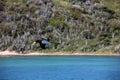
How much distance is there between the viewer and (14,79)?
122438 millimetres

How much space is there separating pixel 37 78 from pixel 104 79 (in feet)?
77.3

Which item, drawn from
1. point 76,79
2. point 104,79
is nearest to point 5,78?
point 76,79

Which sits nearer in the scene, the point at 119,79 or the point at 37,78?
the point at 119,79

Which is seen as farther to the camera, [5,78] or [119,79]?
[5,78]

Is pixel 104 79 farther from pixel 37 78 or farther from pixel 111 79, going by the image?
pixel 37 78

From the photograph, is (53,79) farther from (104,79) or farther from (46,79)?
(104,79)

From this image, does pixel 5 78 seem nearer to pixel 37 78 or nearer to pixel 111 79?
pixel 37 78

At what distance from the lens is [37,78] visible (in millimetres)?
128375

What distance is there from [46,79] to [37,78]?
5.68 metres

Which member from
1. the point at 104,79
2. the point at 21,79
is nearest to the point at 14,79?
the point at 21,79

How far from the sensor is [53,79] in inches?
4823

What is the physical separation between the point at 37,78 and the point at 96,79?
822 inches

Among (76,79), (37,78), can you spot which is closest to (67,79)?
→ (76,79)

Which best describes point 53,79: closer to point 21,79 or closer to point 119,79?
point 21,79
